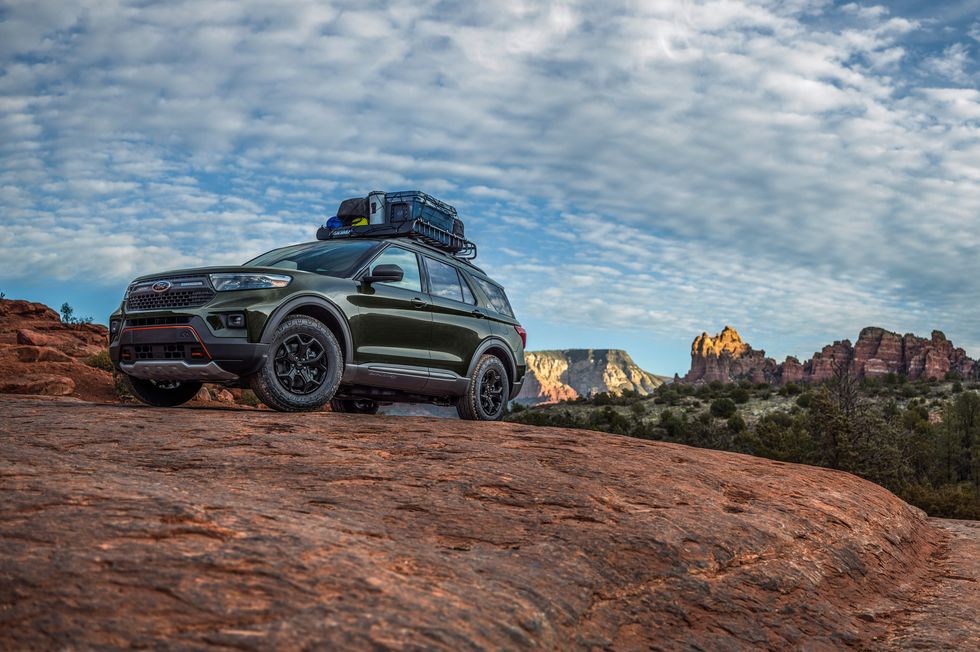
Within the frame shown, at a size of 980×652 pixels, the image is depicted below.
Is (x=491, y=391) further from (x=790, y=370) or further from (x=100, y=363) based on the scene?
(x=790, y=370)

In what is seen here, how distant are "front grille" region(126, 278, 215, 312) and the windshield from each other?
113 cm

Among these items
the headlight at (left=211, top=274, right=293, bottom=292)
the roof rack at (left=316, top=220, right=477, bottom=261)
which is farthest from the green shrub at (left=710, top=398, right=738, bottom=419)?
the headlight at (left=211, top=274, right=293, bottom=292)

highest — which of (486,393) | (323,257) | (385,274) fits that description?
(323,257)

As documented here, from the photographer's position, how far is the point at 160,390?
8.57 m

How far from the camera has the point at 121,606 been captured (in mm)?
2863

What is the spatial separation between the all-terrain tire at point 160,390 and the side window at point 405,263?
2438mm

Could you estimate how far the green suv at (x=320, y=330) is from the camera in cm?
725

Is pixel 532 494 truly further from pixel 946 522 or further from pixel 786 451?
pixel 786 451

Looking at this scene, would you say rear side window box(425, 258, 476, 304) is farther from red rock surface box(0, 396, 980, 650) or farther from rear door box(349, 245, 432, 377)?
red rock surface box(0, 396, 980, 650)

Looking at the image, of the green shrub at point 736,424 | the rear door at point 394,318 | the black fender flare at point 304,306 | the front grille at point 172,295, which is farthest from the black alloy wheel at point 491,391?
the green shrub at point 736,424

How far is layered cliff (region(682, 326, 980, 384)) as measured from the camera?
424ft

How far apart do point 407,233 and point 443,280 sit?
134 cm

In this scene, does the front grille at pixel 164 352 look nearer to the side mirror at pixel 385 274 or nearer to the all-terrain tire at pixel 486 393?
the side mirror at pixel 385 274

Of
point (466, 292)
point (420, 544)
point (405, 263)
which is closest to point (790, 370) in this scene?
point (466, 292)
